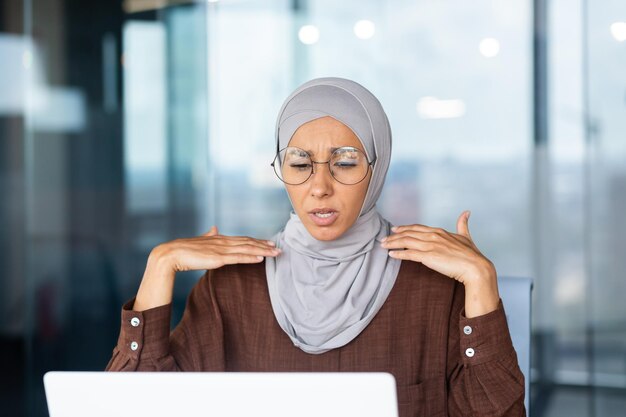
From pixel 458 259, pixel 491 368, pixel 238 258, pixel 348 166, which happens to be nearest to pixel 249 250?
pixel 238 258

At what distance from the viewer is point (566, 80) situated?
3.77m

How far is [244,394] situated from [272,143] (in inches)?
137

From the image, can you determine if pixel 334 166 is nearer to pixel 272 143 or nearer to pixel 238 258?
pixel 238 258

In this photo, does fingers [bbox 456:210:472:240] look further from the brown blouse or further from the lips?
the lips

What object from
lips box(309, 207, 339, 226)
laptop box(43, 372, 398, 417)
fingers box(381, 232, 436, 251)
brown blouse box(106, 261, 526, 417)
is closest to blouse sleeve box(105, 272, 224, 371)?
brown blouse box(106, 261, 526, 417)

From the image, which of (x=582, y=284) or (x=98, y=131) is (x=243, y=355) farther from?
(x=98, y=131)

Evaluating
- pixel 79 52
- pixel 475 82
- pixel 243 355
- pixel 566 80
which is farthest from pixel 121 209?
pixel 243 355

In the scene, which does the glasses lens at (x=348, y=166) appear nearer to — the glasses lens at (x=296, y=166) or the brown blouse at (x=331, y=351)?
the glasses lens at (x=296, y=166)

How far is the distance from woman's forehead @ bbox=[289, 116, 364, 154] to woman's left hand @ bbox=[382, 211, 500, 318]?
0.22m

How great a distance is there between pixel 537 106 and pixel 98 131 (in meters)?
2.28

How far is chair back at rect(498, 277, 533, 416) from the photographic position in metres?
1.81

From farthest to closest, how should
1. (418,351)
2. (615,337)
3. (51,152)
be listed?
(51,152)
(615,337)
(418,351)

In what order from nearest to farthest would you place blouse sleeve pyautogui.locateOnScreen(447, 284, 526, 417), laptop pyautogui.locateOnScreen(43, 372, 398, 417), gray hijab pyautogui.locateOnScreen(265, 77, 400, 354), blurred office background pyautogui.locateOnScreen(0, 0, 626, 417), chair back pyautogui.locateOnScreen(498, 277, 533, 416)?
laptop pyautogui.locateOnScreen(43, 372, 398, 417) < blouse sleeve pyautogui.locateOnScreen(447, 284, 526, 417) < gray hijab pyautogui.locateOnScreen(265, 77, 400, 354) < chair back pyautogui.locateOnScreen(498, 277, 533, 416) < blurred office background pyautogui.locateOnScreen(0, 0, 626, 417)

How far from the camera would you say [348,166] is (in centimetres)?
167
